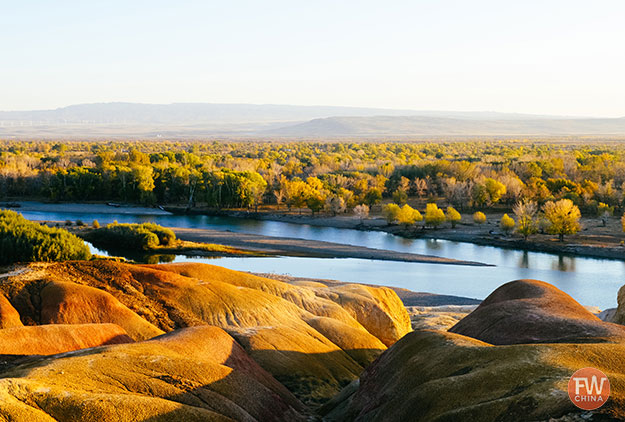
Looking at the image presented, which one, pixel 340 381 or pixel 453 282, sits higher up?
pixel 340 381

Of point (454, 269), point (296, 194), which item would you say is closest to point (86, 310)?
point (454, 269)

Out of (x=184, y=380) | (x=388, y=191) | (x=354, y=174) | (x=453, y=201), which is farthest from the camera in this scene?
(x=354, y=174)

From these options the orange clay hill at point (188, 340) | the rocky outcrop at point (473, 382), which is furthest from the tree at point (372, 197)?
the rocky outcrop at point (473, 382)

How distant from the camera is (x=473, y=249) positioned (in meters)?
74.4

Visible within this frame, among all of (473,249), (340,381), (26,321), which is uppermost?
(26,321)

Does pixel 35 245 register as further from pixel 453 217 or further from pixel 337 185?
pixel 337 185

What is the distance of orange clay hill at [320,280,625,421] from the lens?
13477mm

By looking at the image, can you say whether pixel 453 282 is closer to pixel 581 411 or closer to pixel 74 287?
pixel 74 287

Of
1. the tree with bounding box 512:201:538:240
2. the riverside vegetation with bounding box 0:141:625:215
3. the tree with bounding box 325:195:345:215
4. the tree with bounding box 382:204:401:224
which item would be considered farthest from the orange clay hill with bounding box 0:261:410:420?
the riverside vegetation with bounding box 0:141:625:215

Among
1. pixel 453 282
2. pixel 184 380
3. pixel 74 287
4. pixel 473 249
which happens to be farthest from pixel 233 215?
pixel 184 380

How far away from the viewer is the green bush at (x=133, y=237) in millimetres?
70062

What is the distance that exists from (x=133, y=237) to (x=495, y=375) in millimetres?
59402

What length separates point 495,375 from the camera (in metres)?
15.5

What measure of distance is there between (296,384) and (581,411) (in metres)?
11.6
